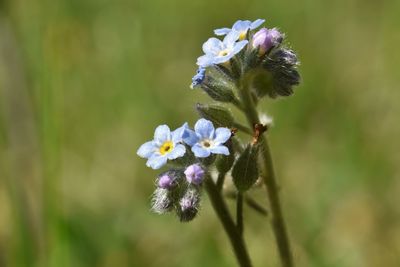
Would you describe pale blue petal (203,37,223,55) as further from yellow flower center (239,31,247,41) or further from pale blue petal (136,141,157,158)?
pale blue petal (136,141,157,158)

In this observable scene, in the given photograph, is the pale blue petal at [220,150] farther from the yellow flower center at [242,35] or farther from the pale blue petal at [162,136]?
the yellow flower center at [242,35]

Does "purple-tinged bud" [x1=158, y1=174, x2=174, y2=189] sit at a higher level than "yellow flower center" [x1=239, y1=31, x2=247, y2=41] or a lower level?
lower

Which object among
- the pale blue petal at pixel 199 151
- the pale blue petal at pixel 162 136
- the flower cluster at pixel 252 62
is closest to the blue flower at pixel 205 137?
the pale blue petal at pixel 199 151

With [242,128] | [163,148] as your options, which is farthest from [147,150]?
[242,128]

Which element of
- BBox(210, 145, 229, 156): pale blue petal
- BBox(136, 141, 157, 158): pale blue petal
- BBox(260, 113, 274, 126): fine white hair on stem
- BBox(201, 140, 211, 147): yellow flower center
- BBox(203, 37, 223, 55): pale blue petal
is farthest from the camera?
BBox(260, 113, 274, 126): fine white hair on stem

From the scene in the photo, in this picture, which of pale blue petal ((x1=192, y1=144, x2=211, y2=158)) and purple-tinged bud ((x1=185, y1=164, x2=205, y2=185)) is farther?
purple-tinged bud ((x1=185, y1=164, x2=205, y2=185))

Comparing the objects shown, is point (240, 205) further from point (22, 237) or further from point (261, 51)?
point (22, 237)

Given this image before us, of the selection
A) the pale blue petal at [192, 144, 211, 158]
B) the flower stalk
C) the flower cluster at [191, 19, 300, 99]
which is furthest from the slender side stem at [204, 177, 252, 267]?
the flower cluster at [191, 19, 300, 99]

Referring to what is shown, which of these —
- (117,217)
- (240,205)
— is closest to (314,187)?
(117,217)

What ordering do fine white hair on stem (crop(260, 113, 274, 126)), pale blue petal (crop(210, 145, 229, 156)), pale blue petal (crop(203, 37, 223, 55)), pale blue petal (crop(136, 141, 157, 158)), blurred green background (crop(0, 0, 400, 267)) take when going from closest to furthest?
pale blue petal (crop(210, 145, 229, 156)) < pale blue petal (crop(136, 141, 157, 158)) < pale blue petal (crop(203, 37, 223, 55)) < fine white hair on stem (crop(260, 113, 274, 126)) < blurred green background (crop(0, 0, 400, 267))
